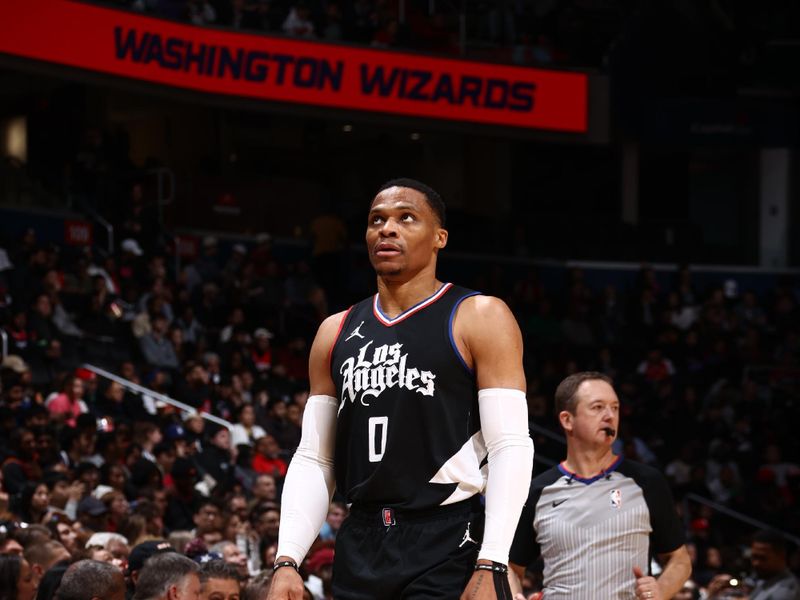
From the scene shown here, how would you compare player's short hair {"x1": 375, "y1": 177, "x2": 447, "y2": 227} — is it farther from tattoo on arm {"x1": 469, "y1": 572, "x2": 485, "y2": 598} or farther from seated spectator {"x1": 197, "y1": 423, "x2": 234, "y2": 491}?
seated spectator {"x1": 197, "y1": 423, "x2": 234, "y2": 491}

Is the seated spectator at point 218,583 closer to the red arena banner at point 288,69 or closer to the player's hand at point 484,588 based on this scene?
the player's hand at point 484,588

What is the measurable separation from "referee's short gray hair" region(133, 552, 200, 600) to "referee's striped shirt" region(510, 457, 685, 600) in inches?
52.4

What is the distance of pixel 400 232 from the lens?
15.5 feet

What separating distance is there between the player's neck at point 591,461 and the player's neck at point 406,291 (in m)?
1.58

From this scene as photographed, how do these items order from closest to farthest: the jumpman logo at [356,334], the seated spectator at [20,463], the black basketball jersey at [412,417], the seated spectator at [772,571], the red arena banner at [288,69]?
the black basketball jersey at [412,417]
the jumpman logo at [356,334]
the seated spectator at [772,571]
the seated spectator at [20,463]
the red arena banner at [288,69]

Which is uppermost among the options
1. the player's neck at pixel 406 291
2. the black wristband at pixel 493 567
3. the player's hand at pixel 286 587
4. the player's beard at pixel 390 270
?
the player's beard at pixel 390 270

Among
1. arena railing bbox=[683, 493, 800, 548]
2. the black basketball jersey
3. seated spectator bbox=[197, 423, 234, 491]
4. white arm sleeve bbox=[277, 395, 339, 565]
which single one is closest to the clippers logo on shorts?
the black basketball jersey

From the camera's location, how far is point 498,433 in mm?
4555

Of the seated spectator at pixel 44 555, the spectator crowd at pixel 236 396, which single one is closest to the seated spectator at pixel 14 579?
the spectator crowd at pixel 236 396

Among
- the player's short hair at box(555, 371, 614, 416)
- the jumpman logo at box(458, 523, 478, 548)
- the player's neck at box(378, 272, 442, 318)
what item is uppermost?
the player's neck at box(378, 272, 442, 318)

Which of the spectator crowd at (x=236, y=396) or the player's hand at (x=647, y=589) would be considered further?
the spectator crowd at (x=236, y=396)

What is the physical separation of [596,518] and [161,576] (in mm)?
1725

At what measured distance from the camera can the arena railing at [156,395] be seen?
15.4m

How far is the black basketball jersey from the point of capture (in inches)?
181
